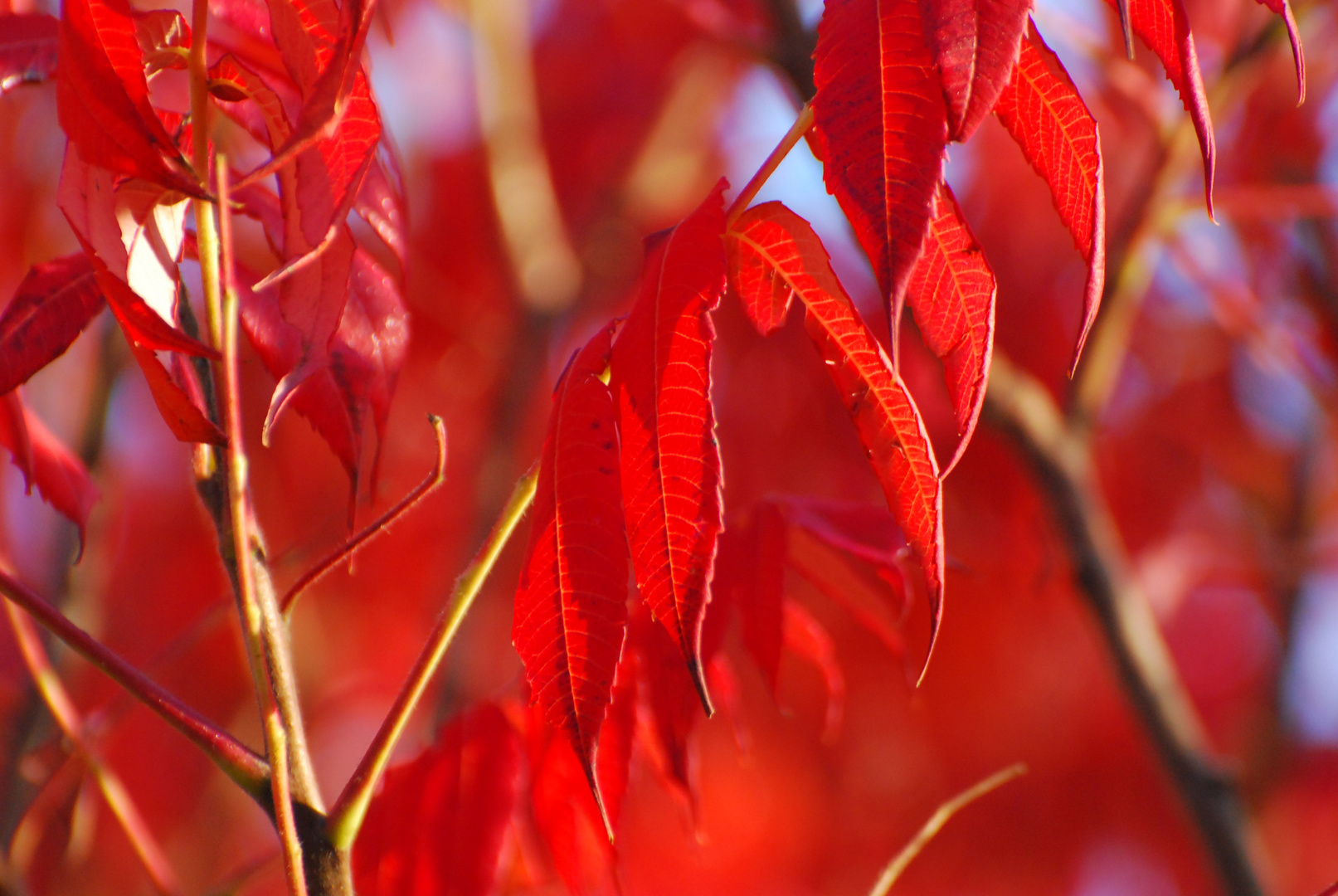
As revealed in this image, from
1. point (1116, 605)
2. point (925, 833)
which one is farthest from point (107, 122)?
point (1116, 605)

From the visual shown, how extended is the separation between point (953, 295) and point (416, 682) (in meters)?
0.32

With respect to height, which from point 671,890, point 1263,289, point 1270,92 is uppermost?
point 1270,92

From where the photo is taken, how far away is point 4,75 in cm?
51

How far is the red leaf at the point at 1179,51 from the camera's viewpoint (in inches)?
15.9

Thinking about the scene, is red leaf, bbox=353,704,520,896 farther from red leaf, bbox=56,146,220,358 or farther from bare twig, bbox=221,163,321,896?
red leaf, bbox=56,146,220,358

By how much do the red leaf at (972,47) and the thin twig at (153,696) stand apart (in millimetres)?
424

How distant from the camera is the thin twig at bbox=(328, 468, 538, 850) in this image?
487 millimetres

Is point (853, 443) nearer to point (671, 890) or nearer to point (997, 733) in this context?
point (997, 733)

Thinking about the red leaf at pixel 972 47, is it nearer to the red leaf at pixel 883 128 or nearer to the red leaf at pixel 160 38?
the red leaf at pixel 883 128

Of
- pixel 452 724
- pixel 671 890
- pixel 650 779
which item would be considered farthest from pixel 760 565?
pixel 650 779

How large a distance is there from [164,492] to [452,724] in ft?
7.93

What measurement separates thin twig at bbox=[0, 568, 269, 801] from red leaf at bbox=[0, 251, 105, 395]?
10 centimetres

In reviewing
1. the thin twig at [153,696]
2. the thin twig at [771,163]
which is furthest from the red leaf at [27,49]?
the thin twig at [771,163]

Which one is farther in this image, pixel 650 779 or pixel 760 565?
pixel 650 779
